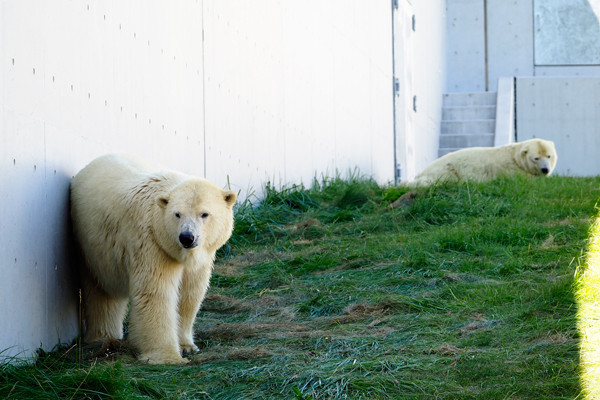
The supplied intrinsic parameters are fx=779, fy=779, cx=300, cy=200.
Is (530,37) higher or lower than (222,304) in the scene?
higher

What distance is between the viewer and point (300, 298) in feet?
16.5

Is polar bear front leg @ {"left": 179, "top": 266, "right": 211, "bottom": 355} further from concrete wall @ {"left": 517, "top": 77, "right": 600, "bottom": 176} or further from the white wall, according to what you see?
the white wall

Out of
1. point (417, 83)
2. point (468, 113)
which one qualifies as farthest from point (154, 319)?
point (468, 113)

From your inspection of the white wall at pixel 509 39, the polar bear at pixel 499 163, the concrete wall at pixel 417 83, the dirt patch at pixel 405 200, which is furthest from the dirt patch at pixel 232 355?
the white wall at pixel 509 39

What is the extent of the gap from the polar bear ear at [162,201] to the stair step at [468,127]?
16.0m

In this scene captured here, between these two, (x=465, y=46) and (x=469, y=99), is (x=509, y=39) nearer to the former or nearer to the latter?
(x=465, y=46)

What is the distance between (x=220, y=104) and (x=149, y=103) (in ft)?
5.52

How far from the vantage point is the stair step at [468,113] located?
772 inches

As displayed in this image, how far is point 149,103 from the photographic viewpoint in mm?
5547

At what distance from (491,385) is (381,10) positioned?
11699mm

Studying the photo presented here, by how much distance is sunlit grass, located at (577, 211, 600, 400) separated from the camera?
2.93 m

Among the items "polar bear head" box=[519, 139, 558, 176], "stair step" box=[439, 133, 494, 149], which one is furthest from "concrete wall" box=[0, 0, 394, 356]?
"stair step" box=[439, 133, 494, 149]

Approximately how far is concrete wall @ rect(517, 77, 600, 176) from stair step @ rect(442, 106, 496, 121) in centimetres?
72

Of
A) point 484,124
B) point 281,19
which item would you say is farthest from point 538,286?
point 484,124
